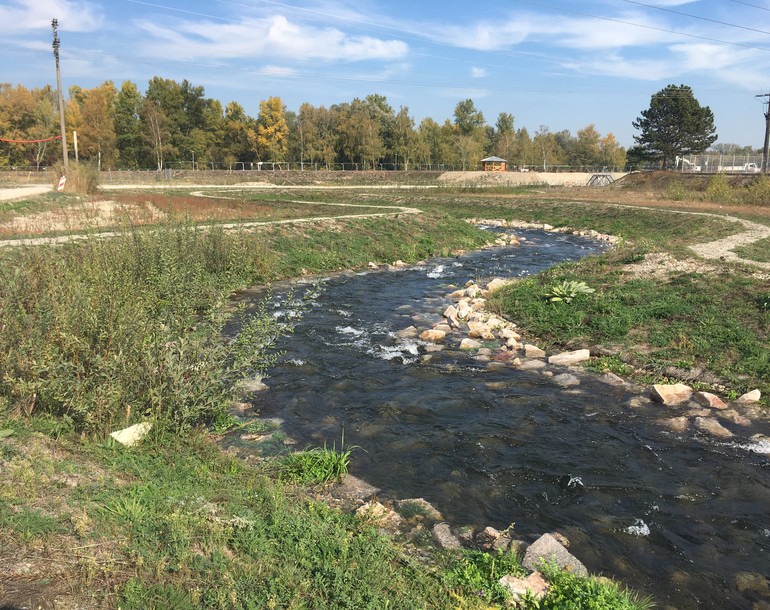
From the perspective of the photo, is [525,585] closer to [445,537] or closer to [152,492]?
[445,537]

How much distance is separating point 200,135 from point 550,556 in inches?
3746

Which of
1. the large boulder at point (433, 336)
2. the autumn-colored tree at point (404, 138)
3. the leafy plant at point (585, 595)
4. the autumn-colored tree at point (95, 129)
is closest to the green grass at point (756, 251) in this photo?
the large boulder at point (433, 336)

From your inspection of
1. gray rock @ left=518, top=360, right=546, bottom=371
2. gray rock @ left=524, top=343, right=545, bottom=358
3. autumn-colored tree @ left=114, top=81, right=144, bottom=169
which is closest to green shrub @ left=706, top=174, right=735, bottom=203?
gray rock @ left=524, top=343, right=545, bottom=358

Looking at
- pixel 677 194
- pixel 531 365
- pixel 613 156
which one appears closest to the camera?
pixel 531 365

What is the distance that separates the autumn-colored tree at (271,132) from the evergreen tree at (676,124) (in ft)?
175

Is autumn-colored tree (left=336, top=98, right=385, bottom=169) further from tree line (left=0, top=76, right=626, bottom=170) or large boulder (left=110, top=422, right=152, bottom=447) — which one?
large boulder (left=110, top=422, right=152, bottom=447)

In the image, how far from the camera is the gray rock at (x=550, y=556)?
5168 mm

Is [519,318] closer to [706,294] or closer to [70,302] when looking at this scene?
[706,294]

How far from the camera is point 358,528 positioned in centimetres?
550

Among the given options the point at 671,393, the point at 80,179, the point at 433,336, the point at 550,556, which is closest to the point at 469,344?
the point at 433,336

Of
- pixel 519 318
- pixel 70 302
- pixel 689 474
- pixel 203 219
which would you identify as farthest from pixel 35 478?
pixel 203 219

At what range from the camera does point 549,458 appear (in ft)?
24.9

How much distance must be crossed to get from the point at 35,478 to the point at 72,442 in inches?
45.9

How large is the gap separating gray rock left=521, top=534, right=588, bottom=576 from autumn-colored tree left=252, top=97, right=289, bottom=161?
298 ft
